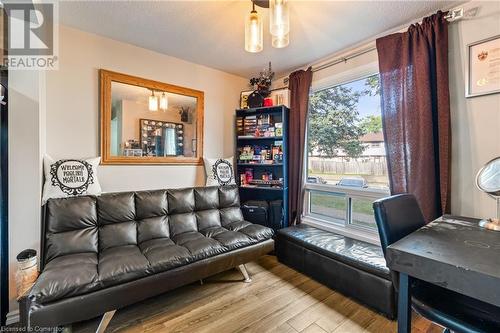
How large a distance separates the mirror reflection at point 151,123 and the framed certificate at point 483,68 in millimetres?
2563

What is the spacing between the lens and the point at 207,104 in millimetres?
2893

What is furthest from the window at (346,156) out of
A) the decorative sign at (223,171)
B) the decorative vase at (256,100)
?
the decorative sign at (223,171)

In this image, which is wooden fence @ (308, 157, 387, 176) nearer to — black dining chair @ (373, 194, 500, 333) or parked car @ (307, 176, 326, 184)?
parked car @ (307, 176, 326, 184)

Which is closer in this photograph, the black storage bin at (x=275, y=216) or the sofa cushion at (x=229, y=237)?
the sofa cushion at (x=229, y=237)

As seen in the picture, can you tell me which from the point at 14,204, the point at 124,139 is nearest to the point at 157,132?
the point at 124,139

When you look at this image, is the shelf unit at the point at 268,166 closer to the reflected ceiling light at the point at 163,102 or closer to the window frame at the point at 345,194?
the window frame at the point at 345,194

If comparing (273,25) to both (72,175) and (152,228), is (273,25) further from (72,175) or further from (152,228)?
(72,175)

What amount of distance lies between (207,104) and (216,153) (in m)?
0.65

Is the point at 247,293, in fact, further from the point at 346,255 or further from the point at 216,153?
the point at 216,153

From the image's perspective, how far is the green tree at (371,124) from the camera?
2199mm

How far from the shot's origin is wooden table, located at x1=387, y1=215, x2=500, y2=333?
0.74 meters

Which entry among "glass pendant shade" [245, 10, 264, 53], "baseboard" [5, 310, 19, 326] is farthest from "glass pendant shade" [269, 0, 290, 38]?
"baseboard" [5, 310, 19, 326]

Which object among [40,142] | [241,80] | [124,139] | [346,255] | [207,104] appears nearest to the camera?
[40,142]

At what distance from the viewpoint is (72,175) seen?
1908mm
